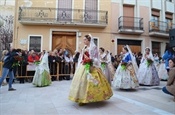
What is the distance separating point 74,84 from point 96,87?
54cm

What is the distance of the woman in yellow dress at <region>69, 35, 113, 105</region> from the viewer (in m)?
4.55

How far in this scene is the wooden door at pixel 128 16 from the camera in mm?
16109

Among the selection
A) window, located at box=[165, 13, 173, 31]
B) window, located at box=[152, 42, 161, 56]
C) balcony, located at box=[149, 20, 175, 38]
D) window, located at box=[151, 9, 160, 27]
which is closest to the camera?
balcony, located at box=[149, 20, 175, 38]

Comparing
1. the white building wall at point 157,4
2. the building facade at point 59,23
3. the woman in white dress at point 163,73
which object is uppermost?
the white building wall at point 157,4

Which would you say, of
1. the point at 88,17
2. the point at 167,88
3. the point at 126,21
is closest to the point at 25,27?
the point at 88,17

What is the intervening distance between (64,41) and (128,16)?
592 centimetres

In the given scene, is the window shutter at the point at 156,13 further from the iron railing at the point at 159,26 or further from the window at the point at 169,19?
the window at the point at 169,19

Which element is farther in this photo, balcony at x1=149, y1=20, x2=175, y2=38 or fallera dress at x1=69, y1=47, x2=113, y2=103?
balcony at x1=149, y1=20, x2=175, y2=38

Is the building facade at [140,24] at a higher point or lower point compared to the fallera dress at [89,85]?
higher

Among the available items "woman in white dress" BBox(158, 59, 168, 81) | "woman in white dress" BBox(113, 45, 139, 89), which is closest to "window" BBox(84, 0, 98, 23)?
"woman in white dress" BBox(158, 59, 168, 81)

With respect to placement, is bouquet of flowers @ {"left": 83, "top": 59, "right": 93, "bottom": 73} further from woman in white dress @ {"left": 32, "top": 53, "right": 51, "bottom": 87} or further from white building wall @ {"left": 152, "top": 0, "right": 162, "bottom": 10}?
white building wall @ {"left": 152, "top": 0, "right": 162, "bottom": 10}

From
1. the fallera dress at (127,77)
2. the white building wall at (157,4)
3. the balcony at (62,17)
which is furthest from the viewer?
the white building wall at (157,4)

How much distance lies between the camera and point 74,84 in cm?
469

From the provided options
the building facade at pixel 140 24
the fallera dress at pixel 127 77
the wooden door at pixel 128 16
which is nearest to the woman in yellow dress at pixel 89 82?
the fallera dress at pixel 127 77
